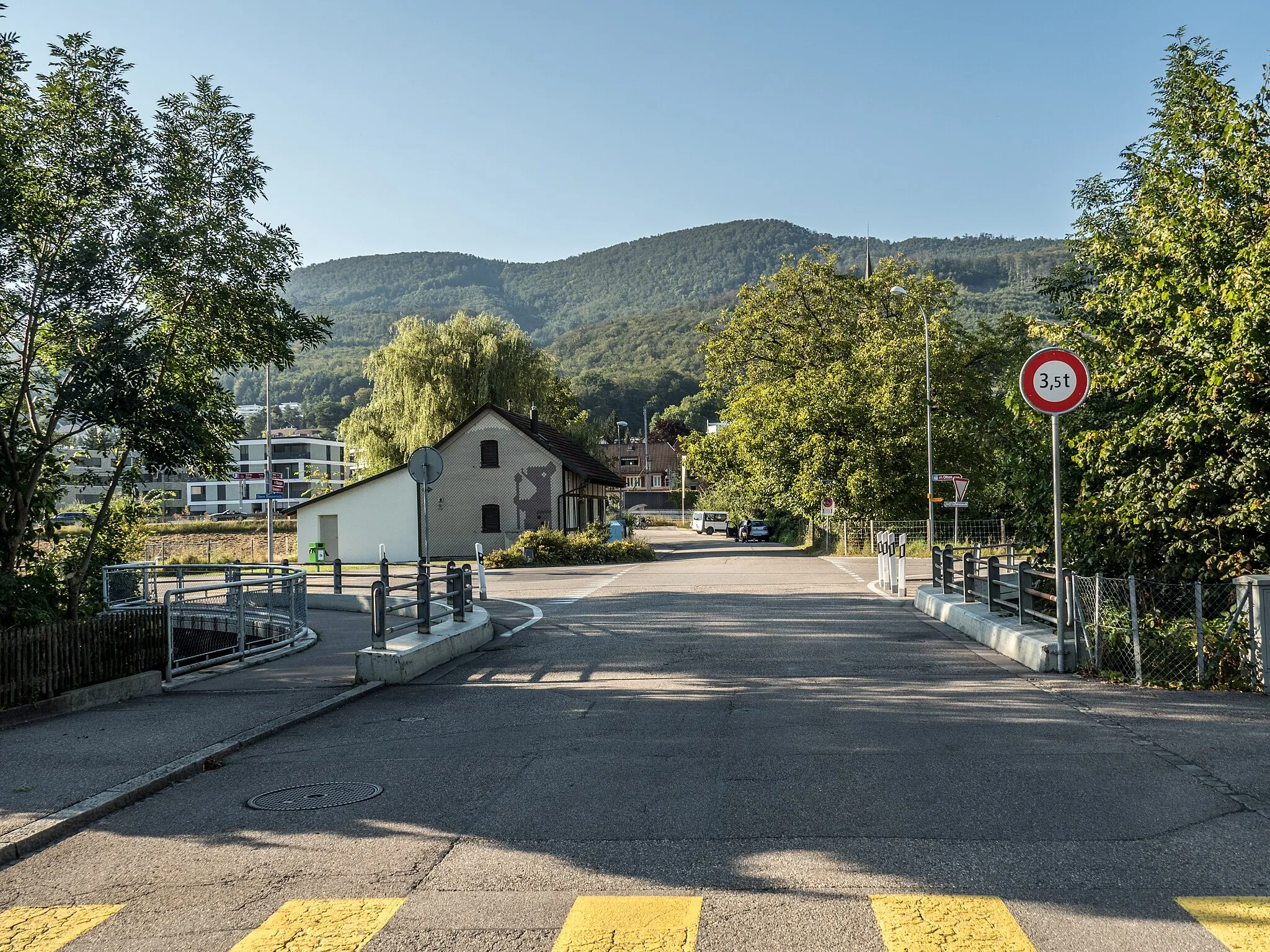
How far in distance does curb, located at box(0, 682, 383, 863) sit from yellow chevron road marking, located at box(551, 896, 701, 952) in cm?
333

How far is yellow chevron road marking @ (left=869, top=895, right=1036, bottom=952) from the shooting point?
4.21 metres

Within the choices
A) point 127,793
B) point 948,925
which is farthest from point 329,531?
point 948,925

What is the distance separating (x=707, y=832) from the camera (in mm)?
5801

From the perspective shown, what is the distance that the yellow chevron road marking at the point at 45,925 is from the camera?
A: 4.57m

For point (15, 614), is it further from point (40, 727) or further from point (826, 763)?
point (826, 763)

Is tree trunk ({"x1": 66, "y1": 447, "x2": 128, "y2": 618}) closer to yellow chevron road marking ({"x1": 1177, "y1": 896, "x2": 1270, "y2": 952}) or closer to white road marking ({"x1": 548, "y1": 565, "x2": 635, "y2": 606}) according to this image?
white road marking ({"x1": 548, "y1": 565, "x2": 635, "y2": 606})

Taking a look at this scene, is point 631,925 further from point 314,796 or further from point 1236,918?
point 314,796

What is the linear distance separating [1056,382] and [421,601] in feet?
25.6

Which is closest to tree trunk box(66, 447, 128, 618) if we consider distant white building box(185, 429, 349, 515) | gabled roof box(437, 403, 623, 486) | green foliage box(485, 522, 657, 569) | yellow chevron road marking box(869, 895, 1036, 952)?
yellow chevron road marking box(869, 895, 1036, 952)

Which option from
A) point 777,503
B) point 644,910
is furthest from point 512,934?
point 777,503

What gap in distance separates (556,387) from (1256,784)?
Answer: 61964 mm

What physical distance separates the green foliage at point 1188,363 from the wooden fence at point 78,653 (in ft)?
36.1

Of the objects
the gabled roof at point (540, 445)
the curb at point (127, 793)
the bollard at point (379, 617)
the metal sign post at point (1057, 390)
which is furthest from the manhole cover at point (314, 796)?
the gabled roof at point (540, 445)

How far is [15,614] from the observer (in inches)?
411
